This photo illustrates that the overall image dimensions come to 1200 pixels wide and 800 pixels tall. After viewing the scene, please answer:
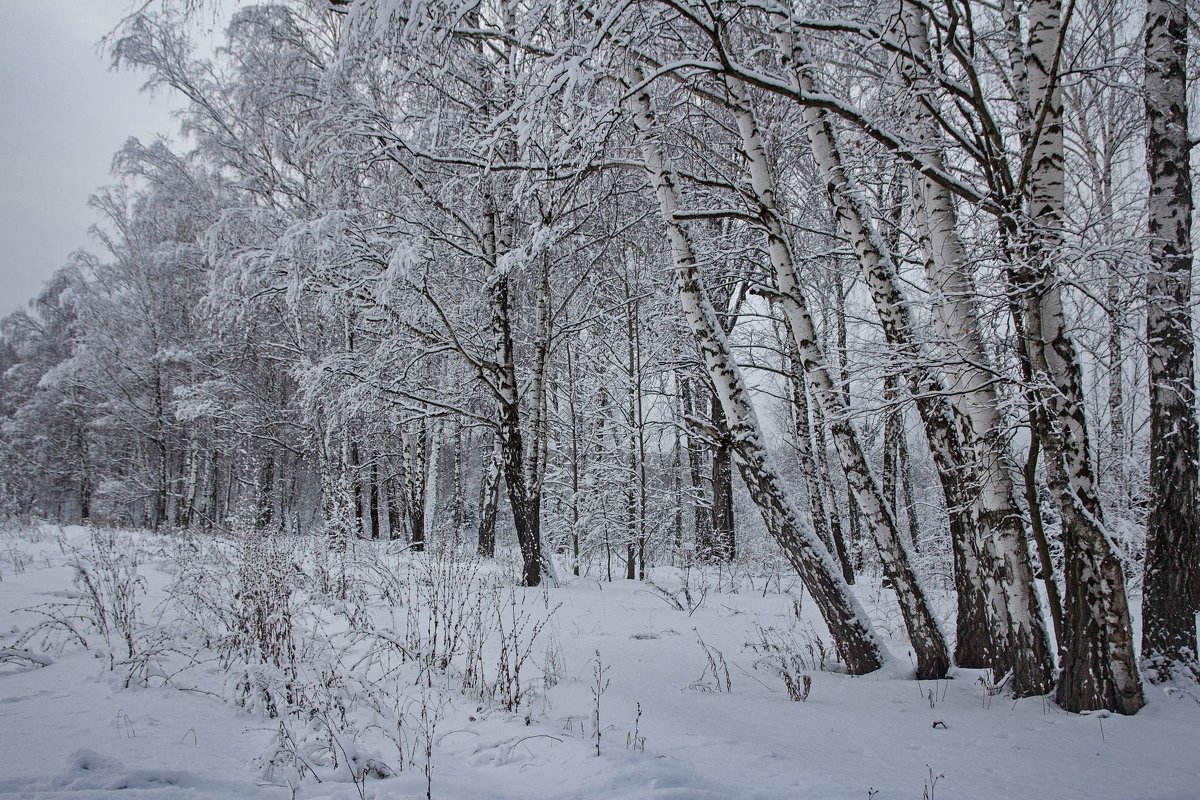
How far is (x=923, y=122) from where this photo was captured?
11.8ft

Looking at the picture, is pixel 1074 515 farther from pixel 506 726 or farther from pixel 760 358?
pixel 760 358

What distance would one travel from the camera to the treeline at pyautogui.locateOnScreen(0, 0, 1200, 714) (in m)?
3.09

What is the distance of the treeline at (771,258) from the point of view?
3.09 metres

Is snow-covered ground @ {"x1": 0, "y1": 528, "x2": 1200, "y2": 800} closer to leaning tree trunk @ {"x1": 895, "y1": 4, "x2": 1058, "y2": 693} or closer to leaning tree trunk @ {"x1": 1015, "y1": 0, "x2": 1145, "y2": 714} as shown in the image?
leaning tree trunk @ {"x1": 1015, "y1": 0, "x2": 1145, "y2": 714}

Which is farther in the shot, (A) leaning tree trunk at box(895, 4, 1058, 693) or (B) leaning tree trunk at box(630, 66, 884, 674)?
(B) leaning tree trunk at box(630, 66, 884, 674)

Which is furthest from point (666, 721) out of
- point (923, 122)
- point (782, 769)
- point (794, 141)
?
point (794, 141)

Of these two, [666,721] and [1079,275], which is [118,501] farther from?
[1079,275]

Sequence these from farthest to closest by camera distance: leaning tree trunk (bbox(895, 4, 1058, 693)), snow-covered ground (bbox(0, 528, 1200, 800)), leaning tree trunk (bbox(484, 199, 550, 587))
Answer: leaning tree trunk (bbox(484, 199, 550, 587)) → leaning tree trunk (bbox(895, 4, 1058, 693)) → snow-covered ground (bbox(0, 528, 1200, 800))

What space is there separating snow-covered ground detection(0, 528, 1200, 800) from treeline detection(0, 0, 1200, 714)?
0.68 metres

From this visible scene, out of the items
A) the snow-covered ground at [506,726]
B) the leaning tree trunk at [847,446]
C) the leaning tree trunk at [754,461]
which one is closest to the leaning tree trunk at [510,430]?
the snow-covered ground at [506,726]

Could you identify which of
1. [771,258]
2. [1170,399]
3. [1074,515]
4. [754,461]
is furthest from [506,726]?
[1170,399]

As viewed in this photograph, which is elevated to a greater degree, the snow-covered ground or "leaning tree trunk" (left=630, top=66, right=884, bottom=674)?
"leaning tree trunk" (left=630, top=66, right=884, bottom=674)

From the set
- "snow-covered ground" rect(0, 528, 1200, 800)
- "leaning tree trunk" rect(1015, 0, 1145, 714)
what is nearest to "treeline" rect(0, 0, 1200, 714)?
"leaning tree trunk" rect(1015, 0, 1145, 714)

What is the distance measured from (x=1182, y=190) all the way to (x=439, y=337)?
24.2 feet
